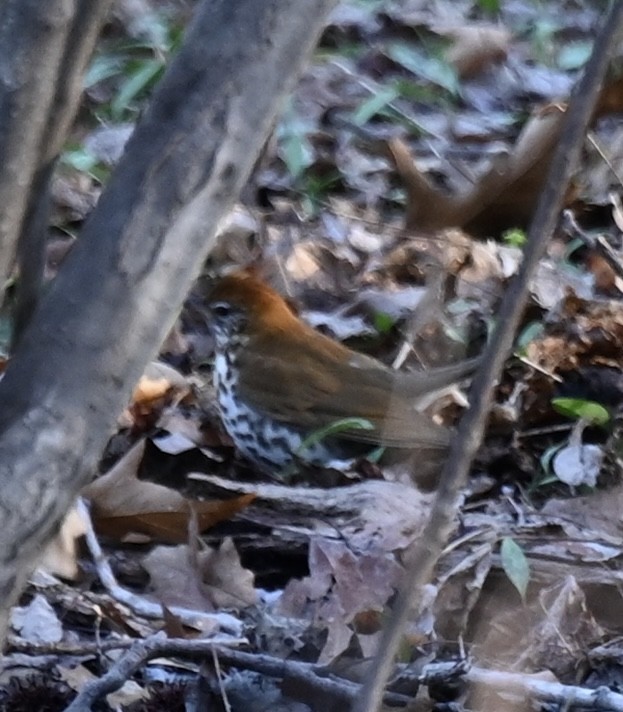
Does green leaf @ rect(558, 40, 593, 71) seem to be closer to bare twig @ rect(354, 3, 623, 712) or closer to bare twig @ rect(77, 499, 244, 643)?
bare twig @ rect(77, 499, 244, 643)

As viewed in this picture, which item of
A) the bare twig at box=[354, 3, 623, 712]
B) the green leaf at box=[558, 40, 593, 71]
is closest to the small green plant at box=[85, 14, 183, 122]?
the green leaf at box=[558, 40, 593, 71]

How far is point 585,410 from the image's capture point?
13.5 feet

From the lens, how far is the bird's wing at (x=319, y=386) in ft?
14.6

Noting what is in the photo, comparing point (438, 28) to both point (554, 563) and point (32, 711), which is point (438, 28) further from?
point (32, 711)

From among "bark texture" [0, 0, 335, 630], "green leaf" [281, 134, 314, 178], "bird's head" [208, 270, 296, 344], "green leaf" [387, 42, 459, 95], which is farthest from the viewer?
"green leaf" [387, 42, 459, 95]

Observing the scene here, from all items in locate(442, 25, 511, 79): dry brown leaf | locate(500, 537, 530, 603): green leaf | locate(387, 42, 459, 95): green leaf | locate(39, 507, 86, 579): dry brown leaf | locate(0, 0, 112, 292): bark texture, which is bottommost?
locate(39, 507, 86, 579): dry brown leaf

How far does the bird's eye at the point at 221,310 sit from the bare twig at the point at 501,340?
11.1 ft

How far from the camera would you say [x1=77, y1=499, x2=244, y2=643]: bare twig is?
3020 mm

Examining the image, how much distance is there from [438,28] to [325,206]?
2.01 m

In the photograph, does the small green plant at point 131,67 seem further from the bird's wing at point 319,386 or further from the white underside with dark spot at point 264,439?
the white underside with dark spot at point 264,439

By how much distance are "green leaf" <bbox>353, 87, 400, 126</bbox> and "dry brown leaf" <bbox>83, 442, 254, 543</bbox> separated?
3.31m

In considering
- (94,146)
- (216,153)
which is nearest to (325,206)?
(94,146)

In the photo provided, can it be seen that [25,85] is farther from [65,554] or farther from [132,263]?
[65,554]

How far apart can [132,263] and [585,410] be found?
249 cm
